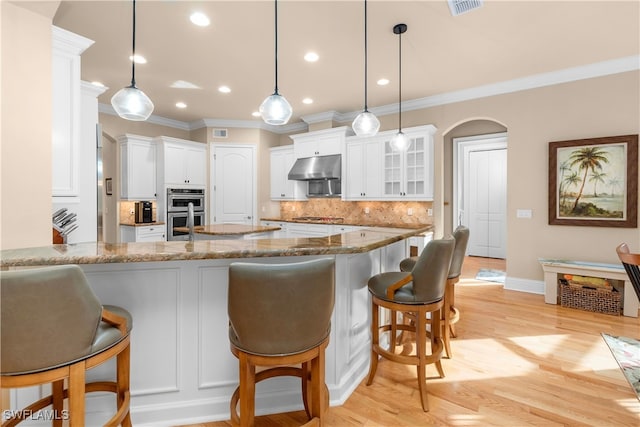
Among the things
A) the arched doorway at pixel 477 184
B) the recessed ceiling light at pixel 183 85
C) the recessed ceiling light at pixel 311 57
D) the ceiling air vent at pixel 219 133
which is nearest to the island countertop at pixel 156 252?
the recessed ceiling light at pixel 311 57

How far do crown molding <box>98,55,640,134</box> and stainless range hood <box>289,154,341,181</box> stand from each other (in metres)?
0.81

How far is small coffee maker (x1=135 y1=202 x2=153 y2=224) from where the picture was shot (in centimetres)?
552

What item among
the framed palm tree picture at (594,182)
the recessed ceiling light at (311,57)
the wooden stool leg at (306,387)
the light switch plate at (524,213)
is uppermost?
the recessed ceiling light at (311,57)

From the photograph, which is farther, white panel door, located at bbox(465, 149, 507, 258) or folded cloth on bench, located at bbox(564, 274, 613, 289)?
white panel door, located at bbox(465, 149, 507, 258)

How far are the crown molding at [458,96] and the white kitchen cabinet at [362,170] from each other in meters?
0.70

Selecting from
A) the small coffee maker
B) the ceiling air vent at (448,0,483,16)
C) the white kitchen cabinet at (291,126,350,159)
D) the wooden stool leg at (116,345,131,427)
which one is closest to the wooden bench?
the ceiling air vent at (448,0,483,16)

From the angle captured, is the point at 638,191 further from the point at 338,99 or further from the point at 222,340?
the point at 222,340

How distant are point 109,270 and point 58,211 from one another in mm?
1507

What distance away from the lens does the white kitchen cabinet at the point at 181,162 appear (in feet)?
18.7

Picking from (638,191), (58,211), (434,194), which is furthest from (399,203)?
(58,211)

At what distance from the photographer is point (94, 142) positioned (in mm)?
2805

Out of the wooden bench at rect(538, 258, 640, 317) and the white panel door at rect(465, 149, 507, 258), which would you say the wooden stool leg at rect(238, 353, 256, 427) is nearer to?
the wooden bench at rect(538, 258, 640, 317)

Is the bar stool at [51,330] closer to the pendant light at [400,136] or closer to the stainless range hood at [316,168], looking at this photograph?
the pendant light at [400,136]

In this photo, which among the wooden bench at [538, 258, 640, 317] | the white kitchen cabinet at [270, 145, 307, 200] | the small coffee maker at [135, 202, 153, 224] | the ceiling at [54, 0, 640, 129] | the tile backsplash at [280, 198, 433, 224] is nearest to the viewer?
the ceiling at [54, 0, 640, 129]
